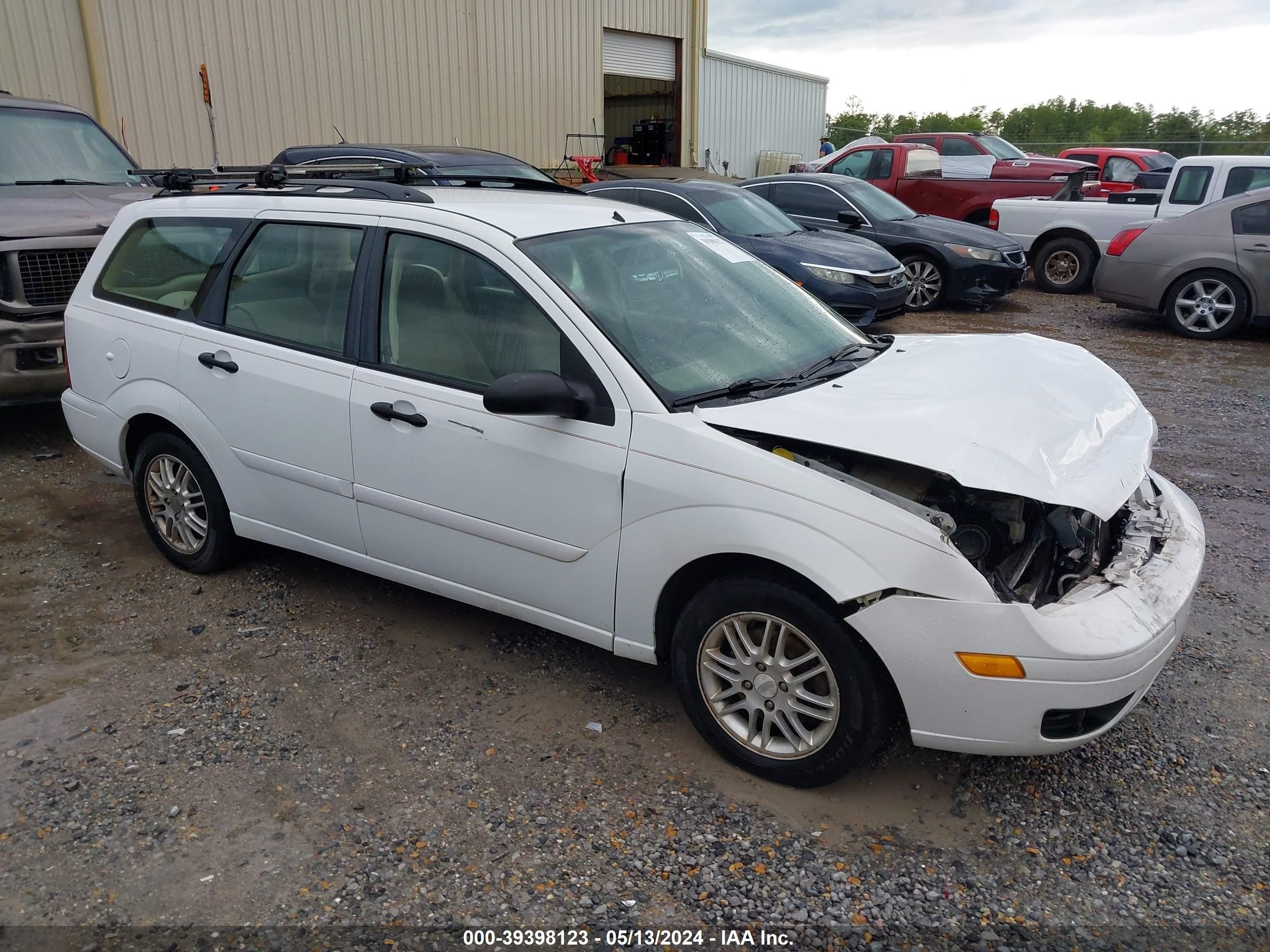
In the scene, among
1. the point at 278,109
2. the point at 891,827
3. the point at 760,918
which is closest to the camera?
the point at 760,918

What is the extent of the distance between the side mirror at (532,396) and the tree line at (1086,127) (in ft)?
92.2

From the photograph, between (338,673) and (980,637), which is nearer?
(980,637)

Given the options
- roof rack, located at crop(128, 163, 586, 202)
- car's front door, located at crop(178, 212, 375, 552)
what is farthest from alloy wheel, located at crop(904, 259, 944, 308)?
car's front door, located at crop(178, 212, 375, 552)

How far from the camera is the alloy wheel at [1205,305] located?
10.1 meters

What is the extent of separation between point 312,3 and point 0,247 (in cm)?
974

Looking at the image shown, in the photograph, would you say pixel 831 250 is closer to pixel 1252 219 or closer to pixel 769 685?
pixel 1252 219

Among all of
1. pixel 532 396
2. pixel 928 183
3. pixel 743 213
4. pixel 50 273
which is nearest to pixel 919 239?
pixel 743 213

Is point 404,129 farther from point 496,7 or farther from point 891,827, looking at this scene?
point 891,827

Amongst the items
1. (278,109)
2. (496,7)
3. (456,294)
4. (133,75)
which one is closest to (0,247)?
(456,294)

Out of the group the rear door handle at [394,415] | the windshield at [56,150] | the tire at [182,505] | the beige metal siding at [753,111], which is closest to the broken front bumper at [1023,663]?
the rear door handle at [394,415]

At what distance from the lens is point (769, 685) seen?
3.07 meters

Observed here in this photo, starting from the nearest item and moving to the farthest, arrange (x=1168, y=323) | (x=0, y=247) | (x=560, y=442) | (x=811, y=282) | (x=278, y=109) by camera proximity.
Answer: (x=560, y=442)
(x=0, y=247)
(x=811, y=282)
(x=1168, y=323)
(x=278, y=109)

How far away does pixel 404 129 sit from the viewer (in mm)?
15781

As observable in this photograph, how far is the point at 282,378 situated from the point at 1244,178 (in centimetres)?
1227
